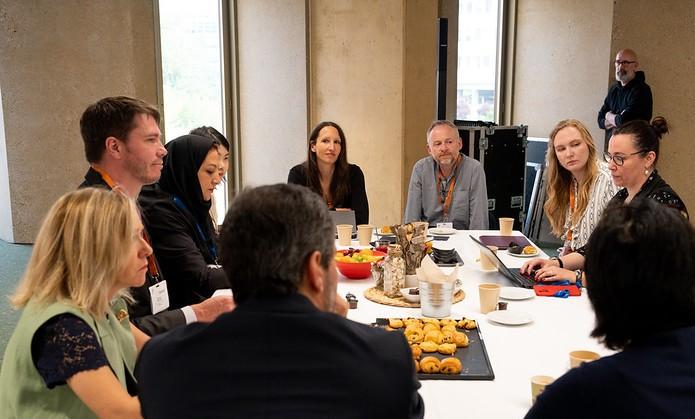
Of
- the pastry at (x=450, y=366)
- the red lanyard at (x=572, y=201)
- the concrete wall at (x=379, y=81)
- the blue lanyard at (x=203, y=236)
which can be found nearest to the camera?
the pastry at (x=450, y=366)

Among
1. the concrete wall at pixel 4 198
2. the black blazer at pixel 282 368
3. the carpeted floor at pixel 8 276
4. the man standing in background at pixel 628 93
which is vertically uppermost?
the man standing in background at pixel 628 93

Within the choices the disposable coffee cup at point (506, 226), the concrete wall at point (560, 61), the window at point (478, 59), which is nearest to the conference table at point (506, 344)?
the disposable coffee cup at point (506, 226)

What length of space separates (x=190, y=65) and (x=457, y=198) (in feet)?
11.4

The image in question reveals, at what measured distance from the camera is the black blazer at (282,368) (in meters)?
1.05

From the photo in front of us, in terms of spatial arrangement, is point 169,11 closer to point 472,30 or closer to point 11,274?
point 11,274

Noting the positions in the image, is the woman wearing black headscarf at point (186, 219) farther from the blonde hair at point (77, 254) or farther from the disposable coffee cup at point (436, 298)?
the blonde hair at point (77, 254)

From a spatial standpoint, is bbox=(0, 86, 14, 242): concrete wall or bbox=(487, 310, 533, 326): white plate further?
bbox=(0, 86, 14, 242): concrete wall

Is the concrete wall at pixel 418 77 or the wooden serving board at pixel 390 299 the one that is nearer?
the wooden serving board at pixel 390 299

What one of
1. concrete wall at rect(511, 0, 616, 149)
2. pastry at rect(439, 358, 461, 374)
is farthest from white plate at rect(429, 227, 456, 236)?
concrete wall at rect(511, 0, 616, 149)

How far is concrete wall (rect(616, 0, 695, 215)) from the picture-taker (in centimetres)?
657

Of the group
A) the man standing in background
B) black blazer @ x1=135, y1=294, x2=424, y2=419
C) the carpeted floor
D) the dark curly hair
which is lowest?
the carpeted floor

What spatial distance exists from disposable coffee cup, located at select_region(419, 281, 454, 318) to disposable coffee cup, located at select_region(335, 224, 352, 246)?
1.20 meters

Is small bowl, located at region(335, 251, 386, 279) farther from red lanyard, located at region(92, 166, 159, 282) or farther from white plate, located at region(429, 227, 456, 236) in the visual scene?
white plate, located at region(429, 227, 456, 236)

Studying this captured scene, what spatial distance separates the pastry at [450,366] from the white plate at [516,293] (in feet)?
2.59
